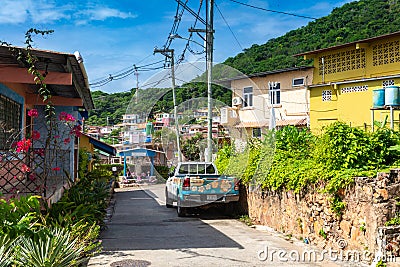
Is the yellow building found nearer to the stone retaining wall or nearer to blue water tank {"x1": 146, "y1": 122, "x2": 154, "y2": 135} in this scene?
blue water tank {"x1": 146, "y1": 122, "x2": 154, "y2": 135}

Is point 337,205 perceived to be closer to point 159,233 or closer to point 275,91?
point 159,233

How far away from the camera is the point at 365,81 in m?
20.5

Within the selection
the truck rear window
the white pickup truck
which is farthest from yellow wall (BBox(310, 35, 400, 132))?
the white pickup truck

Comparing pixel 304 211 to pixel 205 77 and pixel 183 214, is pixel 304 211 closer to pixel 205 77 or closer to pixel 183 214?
pixel 183 214

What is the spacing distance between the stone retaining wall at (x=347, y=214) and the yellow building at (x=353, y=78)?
9645 millimetres

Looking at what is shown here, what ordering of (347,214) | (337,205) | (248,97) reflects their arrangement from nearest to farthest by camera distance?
(347,214) < (337,205) < (248,97)

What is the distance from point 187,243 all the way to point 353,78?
15755mm

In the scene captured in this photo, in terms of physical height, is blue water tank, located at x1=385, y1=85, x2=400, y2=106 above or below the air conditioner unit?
below

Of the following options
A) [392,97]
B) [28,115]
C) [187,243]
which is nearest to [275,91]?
[392,97]

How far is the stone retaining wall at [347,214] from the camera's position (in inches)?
263

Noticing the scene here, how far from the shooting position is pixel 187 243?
905cm

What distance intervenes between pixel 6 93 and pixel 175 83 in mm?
7250

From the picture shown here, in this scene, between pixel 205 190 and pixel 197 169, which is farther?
pixel 197 169

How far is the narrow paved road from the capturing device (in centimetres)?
737
